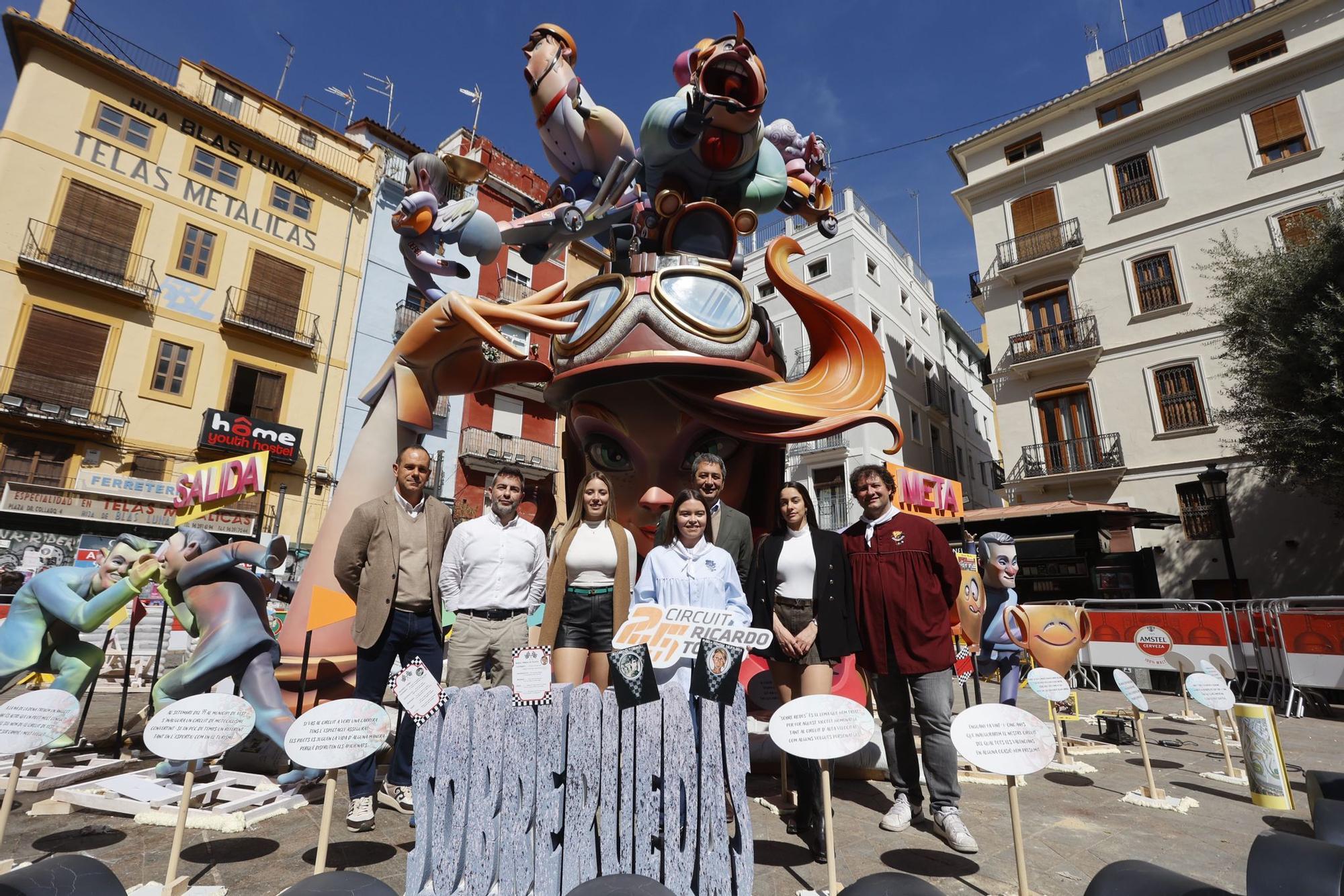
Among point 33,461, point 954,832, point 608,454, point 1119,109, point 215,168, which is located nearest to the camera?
point 954,832

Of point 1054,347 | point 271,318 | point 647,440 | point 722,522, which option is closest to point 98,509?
point 271,318

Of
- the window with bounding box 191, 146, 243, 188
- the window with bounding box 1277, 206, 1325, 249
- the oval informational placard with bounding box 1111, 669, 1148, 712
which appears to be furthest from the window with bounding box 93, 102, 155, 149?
the window with bounding box 1277, 206, 1325, 249

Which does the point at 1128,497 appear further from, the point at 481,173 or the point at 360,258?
the point at 360,258

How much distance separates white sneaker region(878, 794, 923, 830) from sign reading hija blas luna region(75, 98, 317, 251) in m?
20.7

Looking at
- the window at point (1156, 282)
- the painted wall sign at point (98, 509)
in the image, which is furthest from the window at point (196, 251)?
the window at point (1156, 282)

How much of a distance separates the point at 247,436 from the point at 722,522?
1680 cm

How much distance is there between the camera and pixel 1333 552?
12.8m

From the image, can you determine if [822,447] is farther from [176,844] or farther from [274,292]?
[176,844]

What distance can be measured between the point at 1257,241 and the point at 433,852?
1913cm

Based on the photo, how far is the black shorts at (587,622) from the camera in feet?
11.5

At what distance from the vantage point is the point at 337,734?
102 inches

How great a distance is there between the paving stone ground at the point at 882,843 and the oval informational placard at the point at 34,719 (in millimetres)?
510

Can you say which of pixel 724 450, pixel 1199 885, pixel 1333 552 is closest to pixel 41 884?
pixel 1199 885

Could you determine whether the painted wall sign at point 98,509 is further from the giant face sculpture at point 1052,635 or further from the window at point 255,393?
the giant face sculpture at point 1052,635
